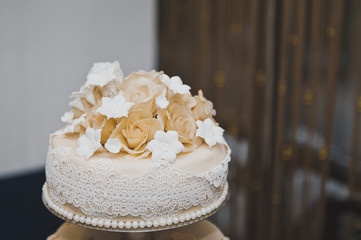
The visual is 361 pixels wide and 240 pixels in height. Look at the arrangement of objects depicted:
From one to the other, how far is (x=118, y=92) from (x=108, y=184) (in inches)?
9.5

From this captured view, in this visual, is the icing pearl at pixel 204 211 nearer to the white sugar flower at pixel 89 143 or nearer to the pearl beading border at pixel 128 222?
the pearl beading border at pixel 128 222

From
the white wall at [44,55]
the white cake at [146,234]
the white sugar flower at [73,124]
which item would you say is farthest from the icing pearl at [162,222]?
the white wall at [44,55]

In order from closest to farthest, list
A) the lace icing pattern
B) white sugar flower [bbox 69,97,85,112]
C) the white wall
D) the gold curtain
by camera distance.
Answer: the lace icing pattern → white sugar flower [bbox 69,97,85,112] → the gold curtain → the white wall

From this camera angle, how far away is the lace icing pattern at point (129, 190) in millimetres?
1060

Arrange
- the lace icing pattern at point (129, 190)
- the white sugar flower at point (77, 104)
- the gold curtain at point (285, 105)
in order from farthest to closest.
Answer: the gold curtain at point (285, 105), the white sugar flower at point (77, 104), the lace icing pattern at point (129, 190)

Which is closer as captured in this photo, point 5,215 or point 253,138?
point 5,215

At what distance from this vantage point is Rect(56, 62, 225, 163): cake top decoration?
3.54 feet

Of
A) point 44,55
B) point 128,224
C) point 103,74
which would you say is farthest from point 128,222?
point 44,55

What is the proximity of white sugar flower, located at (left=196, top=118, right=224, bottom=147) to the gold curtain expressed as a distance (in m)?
1.17

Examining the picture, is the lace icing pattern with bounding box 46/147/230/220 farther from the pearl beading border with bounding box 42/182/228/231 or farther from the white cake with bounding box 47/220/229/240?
the white cake with bounding box 47/220/229/240

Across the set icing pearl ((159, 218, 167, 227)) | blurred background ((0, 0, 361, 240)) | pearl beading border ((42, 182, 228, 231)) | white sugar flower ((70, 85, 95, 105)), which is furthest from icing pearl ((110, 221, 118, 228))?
blurred background ((0, 0, 361, 240))

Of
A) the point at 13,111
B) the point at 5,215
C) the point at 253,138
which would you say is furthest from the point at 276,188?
the point at 13,111

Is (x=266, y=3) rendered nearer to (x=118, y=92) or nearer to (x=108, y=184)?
(x=118, y=92)

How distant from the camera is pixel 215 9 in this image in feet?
9.43
